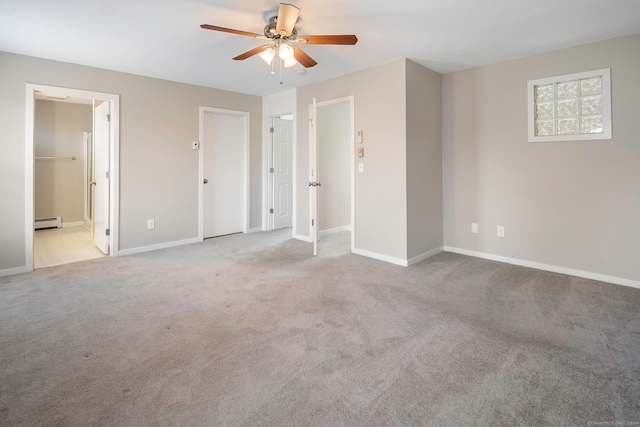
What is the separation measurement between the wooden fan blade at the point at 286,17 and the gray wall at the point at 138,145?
108 inches

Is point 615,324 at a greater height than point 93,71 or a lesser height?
lesser

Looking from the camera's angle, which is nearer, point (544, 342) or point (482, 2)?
point (544, 342)

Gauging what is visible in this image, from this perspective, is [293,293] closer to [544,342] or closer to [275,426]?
[275,426]

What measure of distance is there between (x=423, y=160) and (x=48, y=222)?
6.71 m

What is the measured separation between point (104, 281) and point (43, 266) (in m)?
1.17

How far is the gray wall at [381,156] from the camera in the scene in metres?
3.84

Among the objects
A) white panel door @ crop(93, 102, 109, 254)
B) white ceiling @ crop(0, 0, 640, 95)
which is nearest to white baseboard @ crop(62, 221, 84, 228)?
white panel door @ crop(93, 102, 109, 254)

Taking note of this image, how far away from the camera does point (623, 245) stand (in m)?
3.20

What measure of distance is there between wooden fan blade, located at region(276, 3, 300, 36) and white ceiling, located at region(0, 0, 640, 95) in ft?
0.47

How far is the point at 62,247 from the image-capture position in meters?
4.75

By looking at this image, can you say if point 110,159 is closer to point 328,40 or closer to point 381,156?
point 328,40

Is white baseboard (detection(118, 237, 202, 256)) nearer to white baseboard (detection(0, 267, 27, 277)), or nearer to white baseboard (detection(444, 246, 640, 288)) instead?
white baseboard (detection(0, 267, 27, 277))

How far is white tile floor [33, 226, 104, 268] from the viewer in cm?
416

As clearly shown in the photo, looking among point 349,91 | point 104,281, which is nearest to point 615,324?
point 349,91
